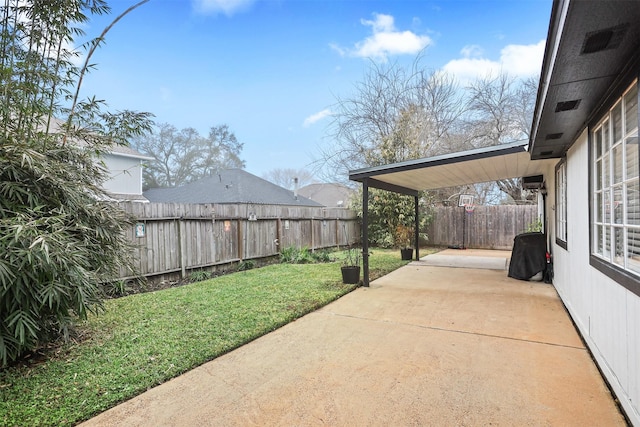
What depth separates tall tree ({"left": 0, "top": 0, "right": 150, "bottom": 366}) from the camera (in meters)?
2.41

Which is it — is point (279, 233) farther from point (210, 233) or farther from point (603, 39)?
point (603, 39)

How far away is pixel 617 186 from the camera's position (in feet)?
7.48

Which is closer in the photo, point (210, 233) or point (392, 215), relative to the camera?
point (210, 233)

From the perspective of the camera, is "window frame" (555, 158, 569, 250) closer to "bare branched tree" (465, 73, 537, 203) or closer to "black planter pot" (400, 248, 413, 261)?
"black planter pot" (400, 248, 413, 261)

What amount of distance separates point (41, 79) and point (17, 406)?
2.84 m

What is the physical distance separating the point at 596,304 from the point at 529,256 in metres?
3.63

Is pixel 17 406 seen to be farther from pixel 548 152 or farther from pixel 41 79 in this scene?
pixel 548 152

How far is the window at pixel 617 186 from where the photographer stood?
6.56 ft

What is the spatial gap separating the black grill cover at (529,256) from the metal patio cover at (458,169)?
138 centimetres

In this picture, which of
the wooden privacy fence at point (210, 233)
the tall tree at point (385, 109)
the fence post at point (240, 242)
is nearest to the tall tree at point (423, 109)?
the tall tree at point (385, 109)

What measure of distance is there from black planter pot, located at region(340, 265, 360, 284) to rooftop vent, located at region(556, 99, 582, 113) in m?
3.86

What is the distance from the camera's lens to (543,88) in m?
2.24

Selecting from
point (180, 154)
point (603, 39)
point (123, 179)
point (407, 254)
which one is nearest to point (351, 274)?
point (407, 254)

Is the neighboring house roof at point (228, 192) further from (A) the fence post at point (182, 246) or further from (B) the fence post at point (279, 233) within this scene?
(A) the fence post at point (182, 246)
